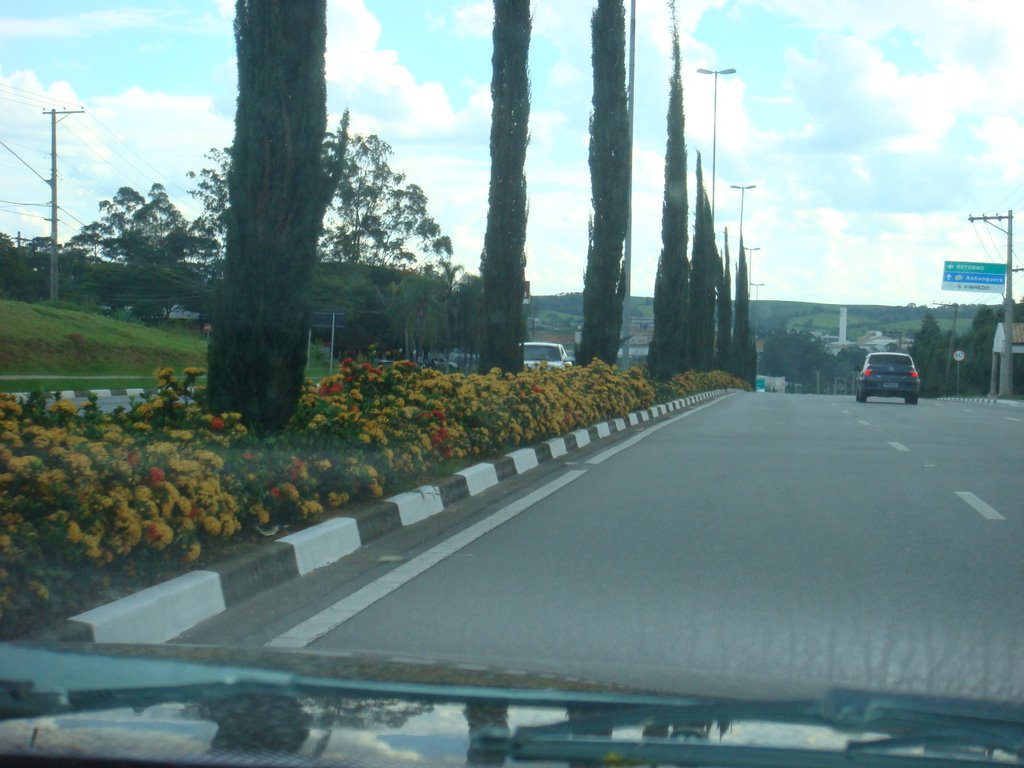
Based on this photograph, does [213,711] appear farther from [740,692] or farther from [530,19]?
[530,19]

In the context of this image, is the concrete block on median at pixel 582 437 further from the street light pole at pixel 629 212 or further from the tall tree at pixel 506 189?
the street light pole at pixel 629 212

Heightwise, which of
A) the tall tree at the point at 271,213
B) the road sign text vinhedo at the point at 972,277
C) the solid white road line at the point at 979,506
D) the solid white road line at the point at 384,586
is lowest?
the solid white road line at the point at 384,586

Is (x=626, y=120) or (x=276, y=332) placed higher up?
(x=626, y=120)

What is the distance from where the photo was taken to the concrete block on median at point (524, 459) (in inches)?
492

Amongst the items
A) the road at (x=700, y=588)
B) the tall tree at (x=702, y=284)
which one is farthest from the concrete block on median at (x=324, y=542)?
the tall tree at (x=702, y=284)

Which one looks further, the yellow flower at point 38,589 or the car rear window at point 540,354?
the car rear window at point 540,354

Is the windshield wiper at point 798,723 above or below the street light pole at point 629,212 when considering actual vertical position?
below

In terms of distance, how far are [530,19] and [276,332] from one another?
1044cm

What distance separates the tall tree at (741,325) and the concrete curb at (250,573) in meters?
64.3

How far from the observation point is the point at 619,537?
8.07m

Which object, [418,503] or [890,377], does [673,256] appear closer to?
[890,377]

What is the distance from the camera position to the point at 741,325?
257 feet

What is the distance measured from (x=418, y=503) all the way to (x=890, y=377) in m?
29.3

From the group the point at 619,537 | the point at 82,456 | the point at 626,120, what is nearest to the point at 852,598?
the point at 619,537
